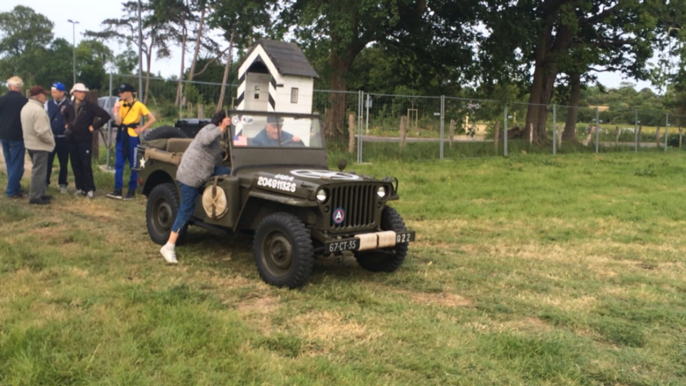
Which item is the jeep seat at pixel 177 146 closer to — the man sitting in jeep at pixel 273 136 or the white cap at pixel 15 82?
the man sitting in jeep at pixel 273 136

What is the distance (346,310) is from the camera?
15.8ft

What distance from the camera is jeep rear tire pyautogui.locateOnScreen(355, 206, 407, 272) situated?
5.93m

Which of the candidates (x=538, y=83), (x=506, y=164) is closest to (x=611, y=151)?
(x=538, y=83)

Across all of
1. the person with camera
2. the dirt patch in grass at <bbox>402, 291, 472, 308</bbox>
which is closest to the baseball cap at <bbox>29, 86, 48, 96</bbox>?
the person with camera

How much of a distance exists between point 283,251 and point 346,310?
93cm

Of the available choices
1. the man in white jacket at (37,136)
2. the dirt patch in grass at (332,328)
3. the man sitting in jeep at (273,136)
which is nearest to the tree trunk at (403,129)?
the man in white jacket at (37,136)

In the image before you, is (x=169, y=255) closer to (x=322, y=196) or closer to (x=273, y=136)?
(x=273, y=136)

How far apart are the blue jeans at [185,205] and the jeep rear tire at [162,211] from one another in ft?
1.61

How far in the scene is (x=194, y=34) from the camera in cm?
5528

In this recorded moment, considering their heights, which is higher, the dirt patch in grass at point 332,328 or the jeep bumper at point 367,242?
the jeep bumper at point 367,242

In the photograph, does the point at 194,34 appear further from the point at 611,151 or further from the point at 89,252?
the point at 89,252

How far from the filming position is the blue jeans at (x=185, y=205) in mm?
6164

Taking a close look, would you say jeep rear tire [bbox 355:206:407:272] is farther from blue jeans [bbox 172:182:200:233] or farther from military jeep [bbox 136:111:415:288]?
blue jeans [bbox 172:182:200:233]

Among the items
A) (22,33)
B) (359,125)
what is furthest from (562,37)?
(22,33)
